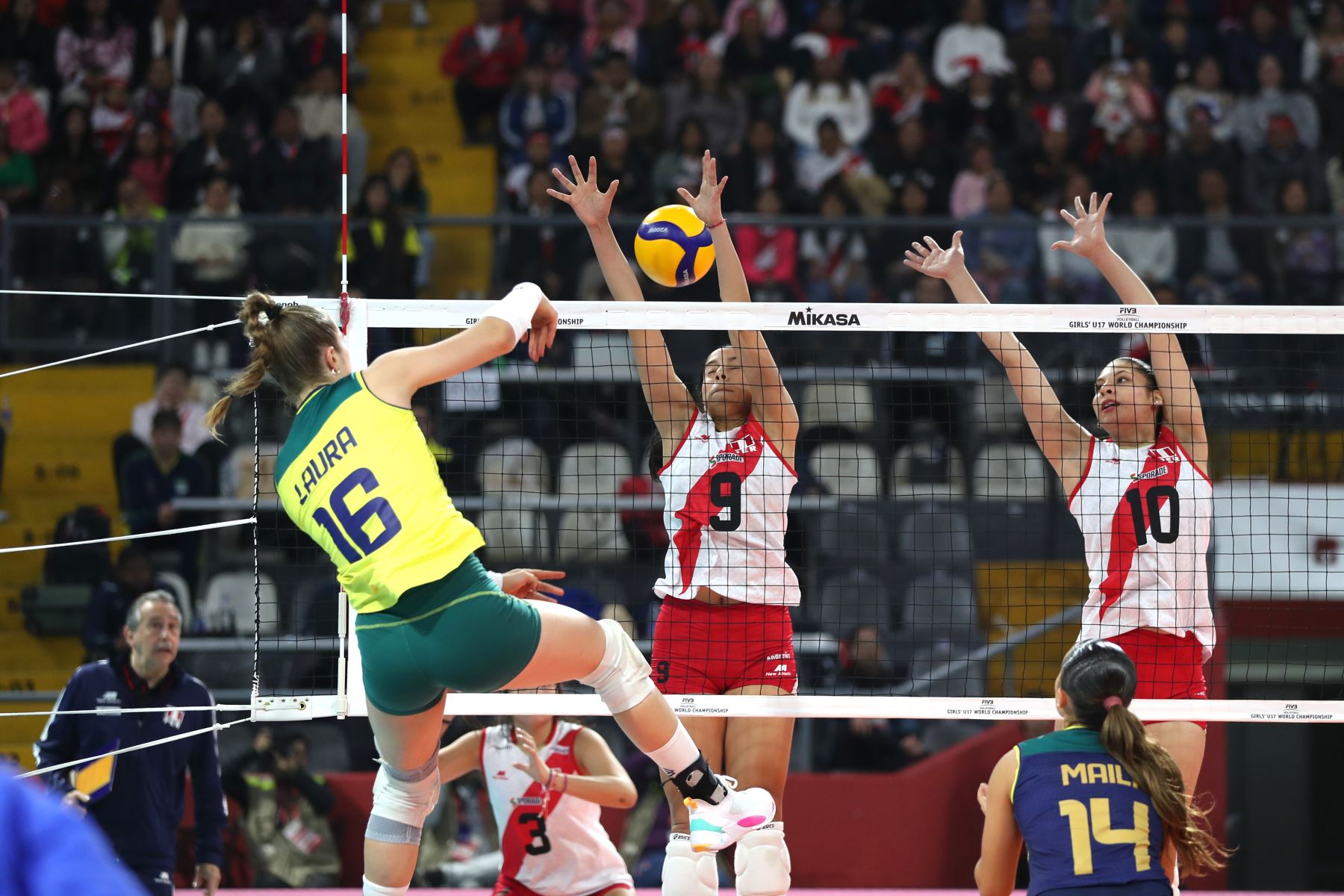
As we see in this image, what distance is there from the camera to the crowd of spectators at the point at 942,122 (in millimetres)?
12227

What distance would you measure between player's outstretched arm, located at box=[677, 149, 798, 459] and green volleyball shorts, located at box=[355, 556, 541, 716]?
6.41 ft

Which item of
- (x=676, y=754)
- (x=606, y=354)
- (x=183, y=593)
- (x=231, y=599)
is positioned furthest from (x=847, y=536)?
(x=676, y=754)

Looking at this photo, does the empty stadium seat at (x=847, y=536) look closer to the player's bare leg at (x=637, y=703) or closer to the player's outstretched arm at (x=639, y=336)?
the player's outstretched arm at (x=639, y=336)

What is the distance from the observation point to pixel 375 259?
40.6 ft

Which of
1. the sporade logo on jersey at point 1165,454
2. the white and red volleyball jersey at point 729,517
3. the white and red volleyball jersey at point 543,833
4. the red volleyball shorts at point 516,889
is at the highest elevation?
the sporade logo on jersey at point 1165,454

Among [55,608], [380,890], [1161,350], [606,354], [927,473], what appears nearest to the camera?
→ [380,890]

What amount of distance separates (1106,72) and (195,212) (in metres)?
8.43

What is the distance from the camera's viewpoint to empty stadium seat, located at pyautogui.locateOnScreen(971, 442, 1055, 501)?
37.7 ft

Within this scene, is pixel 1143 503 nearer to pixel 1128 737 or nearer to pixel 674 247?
pixel 1128 737

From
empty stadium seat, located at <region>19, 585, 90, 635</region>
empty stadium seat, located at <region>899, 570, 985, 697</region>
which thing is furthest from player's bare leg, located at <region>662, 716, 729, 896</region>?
empty stadium seat, located at <region>19, 585, 90, 635</region>

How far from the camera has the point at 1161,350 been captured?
6434mm

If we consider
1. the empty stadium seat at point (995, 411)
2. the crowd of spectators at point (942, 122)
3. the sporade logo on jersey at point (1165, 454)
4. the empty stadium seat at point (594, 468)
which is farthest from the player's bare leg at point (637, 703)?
the crowd of spectators at point (942, 122)

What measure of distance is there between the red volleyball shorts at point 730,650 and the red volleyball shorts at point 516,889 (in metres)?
1.40

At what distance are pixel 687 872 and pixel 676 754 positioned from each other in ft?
2.98
